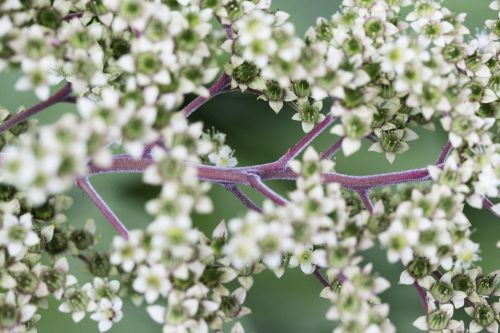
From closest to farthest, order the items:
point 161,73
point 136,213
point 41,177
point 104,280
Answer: point 41,177, point 161,73, point 104,280, point 136,213

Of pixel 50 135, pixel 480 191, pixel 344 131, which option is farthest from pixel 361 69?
pixel 50 135

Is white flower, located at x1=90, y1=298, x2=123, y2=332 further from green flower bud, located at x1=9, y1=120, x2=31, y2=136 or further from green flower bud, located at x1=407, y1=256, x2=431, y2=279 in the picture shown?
green flower bud, located at x1=407, y1=256, x2=431, y2=279

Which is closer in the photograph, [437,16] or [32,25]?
[32,25]

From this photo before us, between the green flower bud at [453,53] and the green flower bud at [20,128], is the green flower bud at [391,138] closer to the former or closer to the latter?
the green flower bud at [453,53]

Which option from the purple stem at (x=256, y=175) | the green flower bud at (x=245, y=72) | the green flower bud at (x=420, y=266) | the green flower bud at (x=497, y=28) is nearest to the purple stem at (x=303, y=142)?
the purple stem at (x=256, y=175)

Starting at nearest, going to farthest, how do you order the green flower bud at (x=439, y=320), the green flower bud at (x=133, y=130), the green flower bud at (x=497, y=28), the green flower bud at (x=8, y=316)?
the green flower bud at (x=133, y=130), the green flower bud at (x=8, y=316), the green flower bud at (x=439, y=320), the green flower bud at (x=497, y=28)

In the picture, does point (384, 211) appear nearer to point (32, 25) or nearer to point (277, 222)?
point (277, 222)
